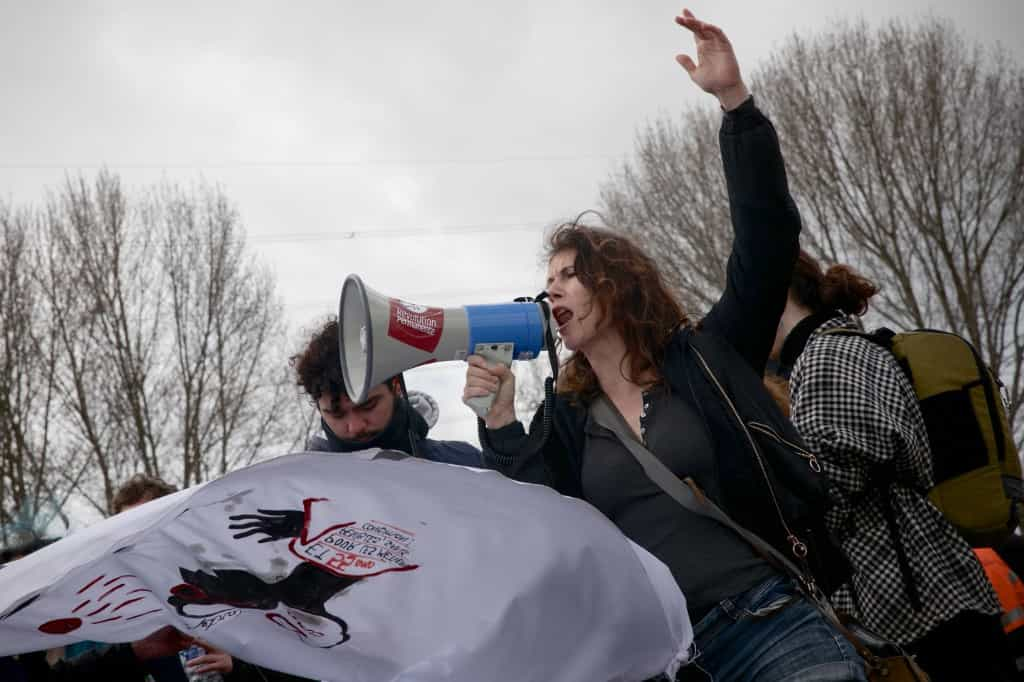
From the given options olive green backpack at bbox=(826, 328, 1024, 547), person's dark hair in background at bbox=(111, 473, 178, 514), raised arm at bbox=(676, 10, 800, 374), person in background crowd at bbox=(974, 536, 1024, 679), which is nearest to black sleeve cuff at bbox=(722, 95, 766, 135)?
raised arm at bbox=(676, 10, 800, 374)

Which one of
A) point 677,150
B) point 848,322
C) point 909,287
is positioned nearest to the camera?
point 848,322

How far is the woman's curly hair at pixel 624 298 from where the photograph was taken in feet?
6.98

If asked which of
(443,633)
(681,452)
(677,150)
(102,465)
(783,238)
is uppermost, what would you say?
(677,150)

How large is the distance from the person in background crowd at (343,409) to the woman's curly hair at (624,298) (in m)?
0.78

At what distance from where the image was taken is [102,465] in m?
15.7

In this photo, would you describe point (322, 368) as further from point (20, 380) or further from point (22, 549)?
point (20, 380)

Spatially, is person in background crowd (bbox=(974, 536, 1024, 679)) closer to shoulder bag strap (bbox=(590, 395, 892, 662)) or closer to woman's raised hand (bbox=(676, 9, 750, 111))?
shoulder bag strap (bbox=(590, 395, 892, 662))

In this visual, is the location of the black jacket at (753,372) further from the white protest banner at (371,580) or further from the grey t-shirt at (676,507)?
the white protest banner at (371,580)

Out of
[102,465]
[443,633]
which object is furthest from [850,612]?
[102,465]

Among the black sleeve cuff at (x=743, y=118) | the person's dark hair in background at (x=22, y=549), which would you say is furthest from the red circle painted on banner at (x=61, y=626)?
the person's dark hair in background at (x=22, y=549)

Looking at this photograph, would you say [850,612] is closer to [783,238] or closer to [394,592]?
[783,238]

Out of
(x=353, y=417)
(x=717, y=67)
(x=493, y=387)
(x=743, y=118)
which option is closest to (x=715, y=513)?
(x=493, y=387)

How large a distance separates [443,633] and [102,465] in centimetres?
1604

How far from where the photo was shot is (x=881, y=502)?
94.6 inches
